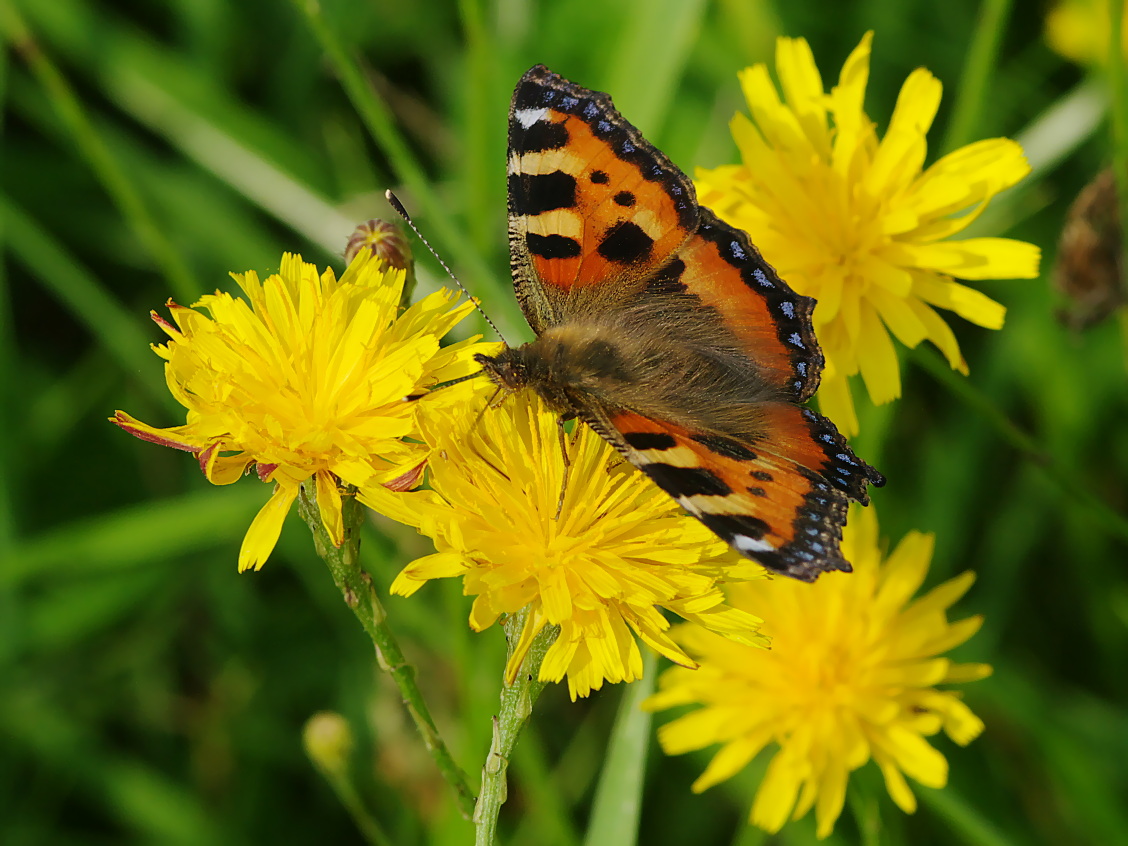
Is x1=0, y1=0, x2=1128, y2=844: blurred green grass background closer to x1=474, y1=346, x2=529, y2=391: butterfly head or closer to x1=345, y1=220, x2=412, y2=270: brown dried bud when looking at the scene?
x1=345, y1=220, x2=412, y2=270: brown dried bud

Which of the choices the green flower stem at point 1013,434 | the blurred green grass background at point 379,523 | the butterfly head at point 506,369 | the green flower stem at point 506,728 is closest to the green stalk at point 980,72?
the blurred green grass background at point 379,523

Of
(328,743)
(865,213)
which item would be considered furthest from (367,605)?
(865,213)

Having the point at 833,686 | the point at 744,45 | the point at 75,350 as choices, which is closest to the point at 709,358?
the point at 833,686

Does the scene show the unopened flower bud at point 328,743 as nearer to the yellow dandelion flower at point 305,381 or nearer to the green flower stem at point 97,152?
the yellow dandelion flower at point 305,381

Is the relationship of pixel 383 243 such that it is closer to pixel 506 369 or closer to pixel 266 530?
pixel 506 369

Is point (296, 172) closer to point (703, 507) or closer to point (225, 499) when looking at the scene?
point (225, 499)
